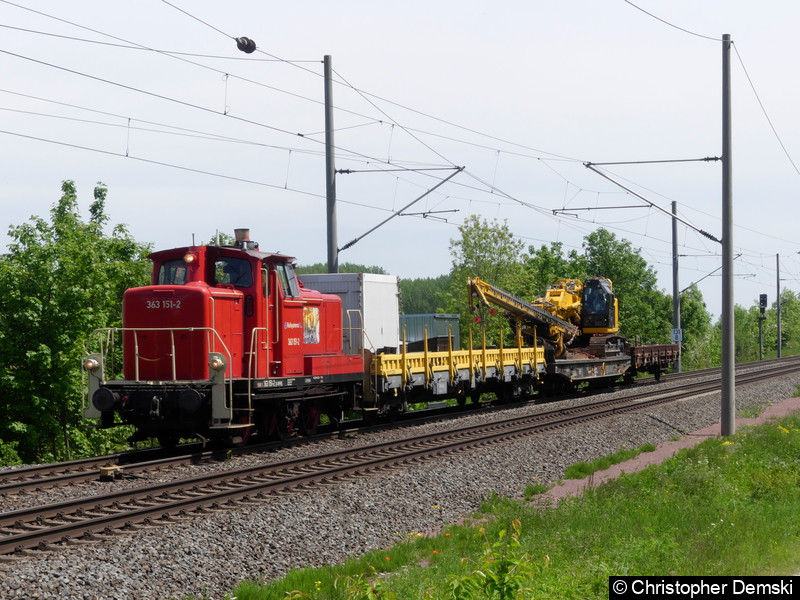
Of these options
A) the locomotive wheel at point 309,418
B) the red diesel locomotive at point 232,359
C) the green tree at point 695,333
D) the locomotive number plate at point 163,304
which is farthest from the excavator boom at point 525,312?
the green tree at point 695,333

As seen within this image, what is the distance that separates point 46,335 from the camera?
80.7 ft

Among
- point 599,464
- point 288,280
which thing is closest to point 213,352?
point 288,280

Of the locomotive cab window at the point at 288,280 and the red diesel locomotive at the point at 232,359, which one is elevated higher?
the locomotive cab window at the point at 288,280

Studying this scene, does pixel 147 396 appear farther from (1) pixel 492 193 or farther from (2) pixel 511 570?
(1) pixel 492 193

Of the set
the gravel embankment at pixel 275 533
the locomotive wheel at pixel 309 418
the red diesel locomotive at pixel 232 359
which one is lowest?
the gravel embankment at pixel 275 533

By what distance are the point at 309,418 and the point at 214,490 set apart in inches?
229

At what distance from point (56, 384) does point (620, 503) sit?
18.3 meters

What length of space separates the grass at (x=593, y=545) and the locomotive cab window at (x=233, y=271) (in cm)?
624

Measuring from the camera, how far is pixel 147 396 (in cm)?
1382

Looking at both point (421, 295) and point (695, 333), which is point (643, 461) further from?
point (421, 295)

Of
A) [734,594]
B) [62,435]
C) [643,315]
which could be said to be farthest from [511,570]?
[643,315]

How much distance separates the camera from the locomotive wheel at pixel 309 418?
671 inches

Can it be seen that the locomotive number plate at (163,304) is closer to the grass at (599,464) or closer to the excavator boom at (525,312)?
the grass at (599,464)

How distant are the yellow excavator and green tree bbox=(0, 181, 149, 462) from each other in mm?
13367
